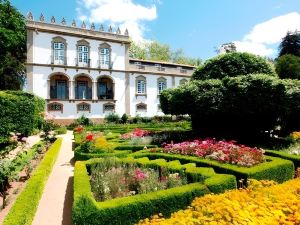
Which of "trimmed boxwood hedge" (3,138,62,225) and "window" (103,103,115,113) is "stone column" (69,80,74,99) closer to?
"window" (103,103,115,113)

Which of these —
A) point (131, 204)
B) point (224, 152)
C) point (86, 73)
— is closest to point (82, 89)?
point (86, 73)

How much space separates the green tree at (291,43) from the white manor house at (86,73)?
17797 mm

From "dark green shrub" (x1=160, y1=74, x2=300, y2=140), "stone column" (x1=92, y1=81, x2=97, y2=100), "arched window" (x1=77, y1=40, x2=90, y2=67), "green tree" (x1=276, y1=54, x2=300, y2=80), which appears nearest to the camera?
"dark green shrub" (x1=160, y1=74, x2=300, y2=140)

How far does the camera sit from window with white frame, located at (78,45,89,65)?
38719mm

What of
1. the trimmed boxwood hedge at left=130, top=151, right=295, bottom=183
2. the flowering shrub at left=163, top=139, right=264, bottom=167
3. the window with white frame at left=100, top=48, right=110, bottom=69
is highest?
the window with white frame at left=100, top=48, right=110, bottom=69

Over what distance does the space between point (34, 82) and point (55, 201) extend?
3004cm

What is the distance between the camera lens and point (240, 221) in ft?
11.8

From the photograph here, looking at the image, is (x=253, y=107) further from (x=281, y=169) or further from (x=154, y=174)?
(x=154, y=174)

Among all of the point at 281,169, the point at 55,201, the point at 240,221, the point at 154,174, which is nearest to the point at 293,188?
the point at 240,221

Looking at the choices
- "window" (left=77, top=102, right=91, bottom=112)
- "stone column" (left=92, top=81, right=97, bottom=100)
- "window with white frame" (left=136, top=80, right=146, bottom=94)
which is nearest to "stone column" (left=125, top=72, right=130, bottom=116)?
"window with white frame" (left=136, top=80, right=146, bottom=94)

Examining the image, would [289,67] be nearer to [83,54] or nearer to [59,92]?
[83,54]

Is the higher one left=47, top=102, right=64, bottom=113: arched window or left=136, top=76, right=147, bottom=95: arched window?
left=136, top=76, right=147, bottom=95: arched window

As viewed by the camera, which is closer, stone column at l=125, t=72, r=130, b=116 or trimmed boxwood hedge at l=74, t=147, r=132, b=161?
trimmed boxwood hedge at l=74, t=147, r=132, b=161

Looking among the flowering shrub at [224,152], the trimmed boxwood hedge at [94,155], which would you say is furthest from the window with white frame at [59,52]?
the flowering shrub at [224,152]
